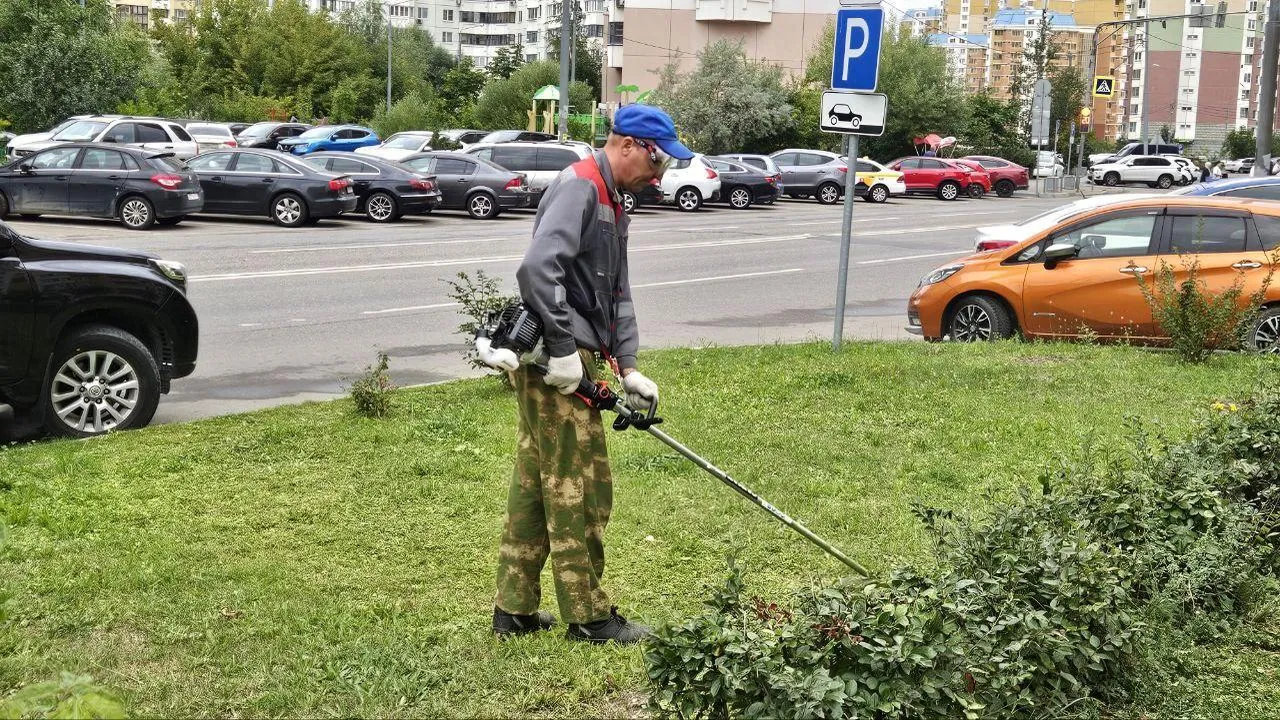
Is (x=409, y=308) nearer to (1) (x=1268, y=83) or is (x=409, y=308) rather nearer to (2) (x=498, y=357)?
(2) (x=498, y=357)

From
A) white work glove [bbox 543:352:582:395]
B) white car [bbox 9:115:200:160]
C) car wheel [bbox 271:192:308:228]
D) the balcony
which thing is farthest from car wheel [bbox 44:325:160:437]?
the balcony

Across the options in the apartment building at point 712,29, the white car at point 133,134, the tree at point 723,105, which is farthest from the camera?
the apartment building at point 712,29

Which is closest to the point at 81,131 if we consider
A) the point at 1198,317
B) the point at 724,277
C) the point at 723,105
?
the point at 724,277

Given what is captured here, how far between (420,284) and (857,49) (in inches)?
311

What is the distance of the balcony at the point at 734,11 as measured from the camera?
78.8 meters

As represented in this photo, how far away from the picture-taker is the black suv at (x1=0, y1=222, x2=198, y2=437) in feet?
25.2

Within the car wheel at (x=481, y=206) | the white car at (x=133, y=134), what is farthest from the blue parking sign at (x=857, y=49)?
the white car at (x=133, y=134)

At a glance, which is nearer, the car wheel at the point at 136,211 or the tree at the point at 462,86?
the car wheel at the point at 136,211

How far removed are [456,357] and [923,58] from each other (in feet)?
174

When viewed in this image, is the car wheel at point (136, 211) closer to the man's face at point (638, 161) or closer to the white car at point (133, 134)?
the white car at point (133, 134)

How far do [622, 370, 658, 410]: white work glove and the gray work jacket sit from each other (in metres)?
0.09

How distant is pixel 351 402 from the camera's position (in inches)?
346

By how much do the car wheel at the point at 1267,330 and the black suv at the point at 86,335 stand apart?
8349 mm

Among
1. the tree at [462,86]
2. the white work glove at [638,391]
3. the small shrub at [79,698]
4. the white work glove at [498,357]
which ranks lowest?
the small shrub at [79,698]
